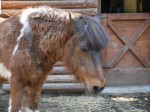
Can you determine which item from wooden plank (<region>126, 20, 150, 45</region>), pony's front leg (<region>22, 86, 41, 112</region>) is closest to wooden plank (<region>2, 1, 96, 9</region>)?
wooden plank (<region>126, 20, 150, 45</region>)

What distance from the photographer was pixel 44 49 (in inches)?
166

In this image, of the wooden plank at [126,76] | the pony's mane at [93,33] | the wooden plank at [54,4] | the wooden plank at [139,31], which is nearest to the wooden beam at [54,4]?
the wooden plank at [54,4]

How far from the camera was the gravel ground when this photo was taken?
628 cm

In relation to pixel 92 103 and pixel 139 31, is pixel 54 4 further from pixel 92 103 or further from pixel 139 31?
pixel 92 103

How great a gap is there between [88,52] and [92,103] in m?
2.96

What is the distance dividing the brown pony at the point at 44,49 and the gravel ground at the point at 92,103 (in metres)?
1.79

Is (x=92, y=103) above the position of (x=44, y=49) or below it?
below

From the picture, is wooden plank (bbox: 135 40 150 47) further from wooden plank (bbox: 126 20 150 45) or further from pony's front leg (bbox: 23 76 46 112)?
pony's front leg (bbox: 23 76 46 112)

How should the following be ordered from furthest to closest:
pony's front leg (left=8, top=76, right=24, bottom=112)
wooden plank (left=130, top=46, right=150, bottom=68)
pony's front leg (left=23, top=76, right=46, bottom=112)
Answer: wooden plank (left=130, top=46, right=150, bottom=68) < pony's front leg (left=23, top=76, right=46, bottom=112) < pony's front leg (left=8, top=76, right=24, bottom=112)

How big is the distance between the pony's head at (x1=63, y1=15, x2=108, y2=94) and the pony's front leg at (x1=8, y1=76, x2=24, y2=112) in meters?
0.73

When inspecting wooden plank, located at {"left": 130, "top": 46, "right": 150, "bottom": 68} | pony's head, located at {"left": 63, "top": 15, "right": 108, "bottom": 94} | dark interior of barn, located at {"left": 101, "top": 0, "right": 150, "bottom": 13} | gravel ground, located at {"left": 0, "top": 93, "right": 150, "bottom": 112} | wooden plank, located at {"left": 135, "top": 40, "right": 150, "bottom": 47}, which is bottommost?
gravel ground, located at {"left": 0, "top": 93, "right": 150, "bottom": 112}

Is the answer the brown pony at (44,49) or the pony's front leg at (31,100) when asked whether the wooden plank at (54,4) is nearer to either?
the brown pony at (44,49)

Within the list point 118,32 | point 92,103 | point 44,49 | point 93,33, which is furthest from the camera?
point 118,32

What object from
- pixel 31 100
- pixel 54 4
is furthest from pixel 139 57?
pixel 31 100
